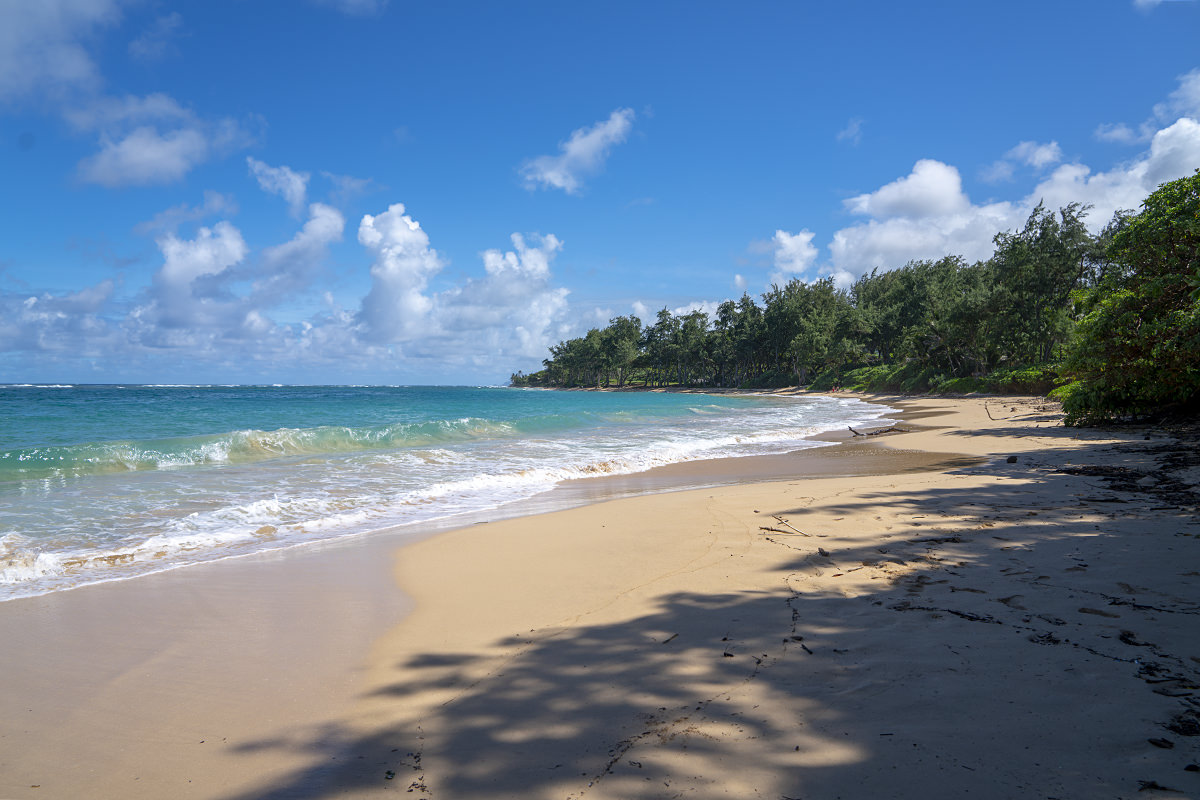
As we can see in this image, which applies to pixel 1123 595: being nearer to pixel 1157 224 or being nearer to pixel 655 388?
pixel 1157 224

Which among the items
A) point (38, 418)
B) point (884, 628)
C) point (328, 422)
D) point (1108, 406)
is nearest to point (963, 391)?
point (1108, 406)

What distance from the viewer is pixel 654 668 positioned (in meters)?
2.96

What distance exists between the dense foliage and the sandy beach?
27.6 ft

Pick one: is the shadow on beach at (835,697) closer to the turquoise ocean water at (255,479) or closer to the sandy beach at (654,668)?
the sandy beach at (654,668)

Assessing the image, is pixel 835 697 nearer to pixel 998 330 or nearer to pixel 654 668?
pixel 654 668

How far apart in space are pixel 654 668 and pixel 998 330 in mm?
44197

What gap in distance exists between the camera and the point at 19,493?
926 centimetres

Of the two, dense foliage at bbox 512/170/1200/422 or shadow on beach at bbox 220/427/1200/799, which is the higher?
dense foliage at bbox 512/170/1200/422

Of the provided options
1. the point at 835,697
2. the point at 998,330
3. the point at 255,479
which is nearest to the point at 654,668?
the point at 835,697

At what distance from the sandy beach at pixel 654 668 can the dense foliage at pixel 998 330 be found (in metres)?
8.42

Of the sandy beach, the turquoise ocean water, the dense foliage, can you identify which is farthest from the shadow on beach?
the dense foliage

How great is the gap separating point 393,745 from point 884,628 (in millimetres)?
2643

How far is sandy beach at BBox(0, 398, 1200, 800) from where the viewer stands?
212 cm

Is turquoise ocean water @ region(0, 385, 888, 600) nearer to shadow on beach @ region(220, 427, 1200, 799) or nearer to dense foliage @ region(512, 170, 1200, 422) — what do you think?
shadow on beach @ region(220, 427, 1200, 799)
